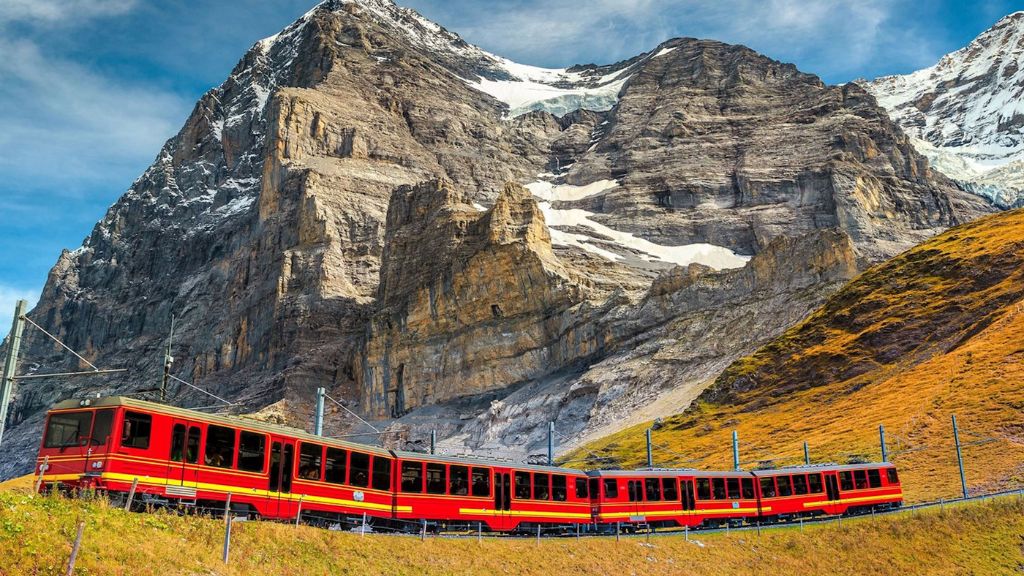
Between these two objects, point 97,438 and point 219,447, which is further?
point 219,447

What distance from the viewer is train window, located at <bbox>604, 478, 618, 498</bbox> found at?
4209 cm

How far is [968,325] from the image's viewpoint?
298ft

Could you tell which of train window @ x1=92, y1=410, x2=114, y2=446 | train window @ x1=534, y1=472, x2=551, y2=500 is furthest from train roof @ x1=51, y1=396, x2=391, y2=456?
train window @ x1=534, y1=472, x2=551, y2=500

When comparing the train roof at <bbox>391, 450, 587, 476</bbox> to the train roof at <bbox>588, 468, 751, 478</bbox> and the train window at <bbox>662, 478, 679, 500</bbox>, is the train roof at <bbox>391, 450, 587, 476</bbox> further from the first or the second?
the train window at <bbox>662, 478, 679, 500</bbox>

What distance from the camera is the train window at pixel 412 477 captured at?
35156mm

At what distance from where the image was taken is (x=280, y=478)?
30.5 m

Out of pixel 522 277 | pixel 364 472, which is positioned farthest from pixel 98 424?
pixel 522 277

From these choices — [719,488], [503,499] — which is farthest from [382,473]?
[719,488]

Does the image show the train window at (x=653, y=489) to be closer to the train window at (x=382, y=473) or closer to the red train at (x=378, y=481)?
the red train at (x=378, y=481)

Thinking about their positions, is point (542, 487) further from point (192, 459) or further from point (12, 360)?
point (12, 360)

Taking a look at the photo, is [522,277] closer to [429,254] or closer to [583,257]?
[429,254]

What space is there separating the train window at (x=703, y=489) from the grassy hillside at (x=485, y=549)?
3.70 m

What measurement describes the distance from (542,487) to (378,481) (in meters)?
8.71

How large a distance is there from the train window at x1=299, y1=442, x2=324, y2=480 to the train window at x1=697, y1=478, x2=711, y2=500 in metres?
20.5
